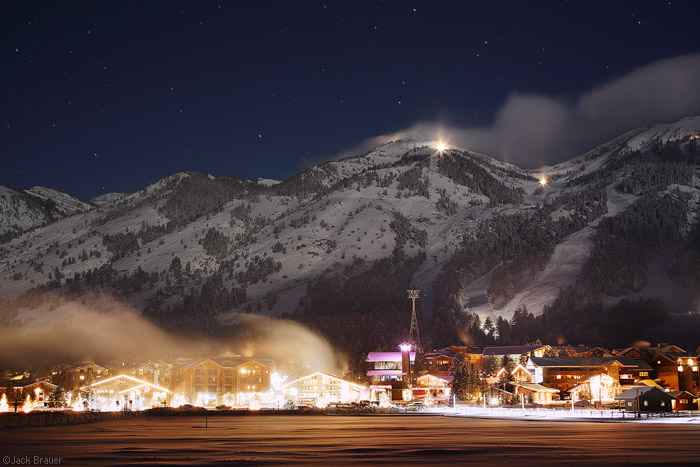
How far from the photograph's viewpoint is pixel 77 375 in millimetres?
178875

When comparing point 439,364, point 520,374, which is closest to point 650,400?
point 520,374

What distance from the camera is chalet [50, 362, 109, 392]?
178 m

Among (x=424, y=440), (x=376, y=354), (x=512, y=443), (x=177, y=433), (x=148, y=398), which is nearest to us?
(x=512, y=443)

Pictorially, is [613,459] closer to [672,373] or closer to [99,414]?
[99,414]

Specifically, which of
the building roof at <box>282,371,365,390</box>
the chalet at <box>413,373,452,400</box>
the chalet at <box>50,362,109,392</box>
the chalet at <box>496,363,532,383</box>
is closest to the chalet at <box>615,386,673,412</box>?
the chalet at <box>496,363,532,383</box>

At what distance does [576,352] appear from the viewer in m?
179

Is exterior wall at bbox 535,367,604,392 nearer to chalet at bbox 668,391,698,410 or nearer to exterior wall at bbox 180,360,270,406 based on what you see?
chalet at bbox 668,391,698,410

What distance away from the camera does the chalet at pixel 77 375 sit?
178m

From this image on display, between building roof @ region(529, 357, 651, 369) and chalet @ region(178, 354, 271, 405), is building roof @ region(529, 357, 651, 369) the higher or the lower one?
the higher one

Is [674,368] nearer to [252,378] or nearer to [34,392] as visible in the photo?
[252,378]

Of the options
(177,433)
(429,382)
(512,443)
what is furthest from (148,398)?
(512,443)

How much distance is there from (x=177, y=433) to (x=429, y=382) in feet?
372

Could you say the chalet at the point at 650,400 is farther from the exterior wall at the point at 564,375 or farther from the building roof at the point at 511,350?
the building roof at the point at 511,350

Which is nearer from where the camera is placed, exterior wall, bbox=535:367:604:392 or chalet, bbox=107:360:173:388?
exterior wall, bbox=535:367:604:392
